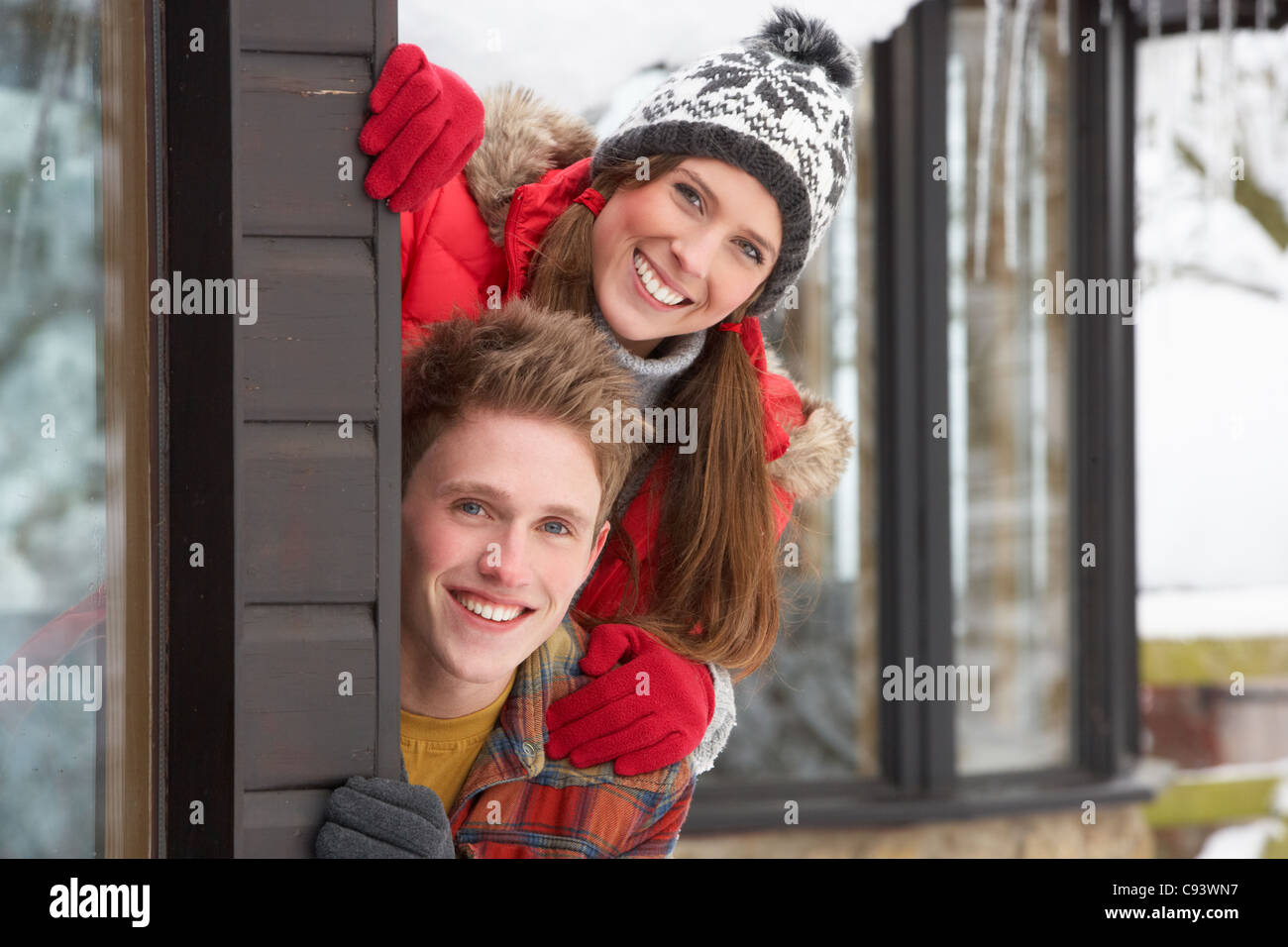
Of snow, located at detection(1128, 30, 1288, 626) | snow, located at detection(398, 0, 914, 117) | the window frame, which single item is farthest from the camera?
snow, located at detection(1128, 30, 1288, 626)

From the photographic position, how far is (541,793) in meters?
1.36

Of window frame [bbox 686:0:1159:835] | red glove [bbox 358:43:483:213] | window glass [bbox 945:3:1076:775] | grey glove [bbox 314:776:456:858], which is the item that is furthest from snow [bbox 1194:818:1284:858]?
red glove [bbox 358:43:483:213]

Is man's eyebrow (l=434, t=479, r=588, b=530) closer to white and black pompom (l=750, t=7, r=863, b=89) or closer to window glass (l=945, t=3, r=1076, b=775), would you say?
white and black pompom (l=750, t=7, r=863, b=89)

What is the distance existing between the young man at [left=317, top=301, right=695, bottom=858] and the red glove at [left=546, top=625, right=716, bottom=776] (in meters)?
0.03

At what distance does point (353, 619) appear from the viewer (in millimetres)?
1165

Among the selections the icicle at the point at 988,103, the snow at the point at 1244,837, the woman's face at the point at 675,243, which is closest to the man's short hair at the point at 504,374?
the woman's face at the point at 675,243

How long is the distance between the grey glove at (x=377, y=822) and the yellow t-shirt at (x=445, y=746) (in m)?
0.15

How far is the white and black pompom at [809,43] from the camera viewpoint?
1.47m

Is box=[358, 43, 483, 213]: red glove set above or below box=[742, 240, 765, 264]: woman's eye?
above

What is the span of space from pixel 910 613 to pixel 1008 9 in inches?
66.8

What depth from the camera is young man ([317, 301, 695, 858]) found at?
1.27m

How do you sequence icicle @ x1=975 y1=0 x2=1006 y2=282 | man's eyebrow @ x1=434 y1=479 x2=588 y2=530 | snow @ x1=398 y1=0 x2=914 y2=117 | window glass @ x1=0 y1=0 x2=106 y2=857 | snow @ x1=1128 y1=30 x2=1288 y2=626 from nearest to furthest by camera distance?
1. window glass @ x1=0 y1=0 x2=106 y2=857
2. man's eyebrow @ x1=434 y1=479 x2=588 y2=530
3. snow @ x1=398 y1=0 x2=914 y2=117
4. icicle @ x1=975 y1=0 x2=1006 y2=282
5. snow @ x1=1128 y1=30 x2=1288 y2=626
